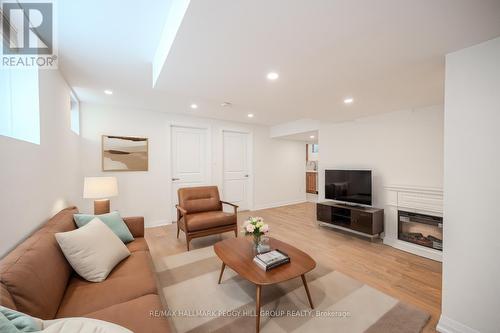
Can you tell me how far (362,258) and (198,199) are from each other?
265 cm

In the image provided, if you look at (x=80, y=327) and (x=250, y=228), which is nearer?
(x=80, y=327)

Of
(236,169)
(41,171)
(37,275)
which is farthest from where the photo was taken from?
(236,169)

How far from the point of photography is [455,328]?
1543 mm

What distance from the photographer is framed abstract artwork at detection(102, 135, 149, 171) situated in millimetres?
3715

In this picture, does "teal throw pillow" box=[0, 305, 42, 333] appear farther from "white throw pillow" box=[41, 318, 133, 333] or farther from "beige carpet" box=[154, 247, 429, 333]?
"beige carpet" box=[154, 247, 429, 333]

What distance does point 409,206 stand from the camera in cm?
309

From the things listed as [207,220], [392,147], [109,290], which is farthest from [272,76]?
[392,147]

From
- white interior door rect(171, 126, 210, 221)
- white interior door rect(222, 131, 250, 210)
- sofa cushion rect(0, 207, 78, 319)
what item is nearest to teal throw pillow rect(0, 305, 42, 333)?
sofa cushion rect(0, 207, 78, 319)

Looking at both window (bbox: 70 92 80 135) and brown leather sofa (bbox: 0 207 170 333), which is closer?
brown leather sofa (bbox: 0 207 170 333)

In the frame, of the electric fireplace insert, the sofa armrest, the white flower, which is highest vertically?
the white flower

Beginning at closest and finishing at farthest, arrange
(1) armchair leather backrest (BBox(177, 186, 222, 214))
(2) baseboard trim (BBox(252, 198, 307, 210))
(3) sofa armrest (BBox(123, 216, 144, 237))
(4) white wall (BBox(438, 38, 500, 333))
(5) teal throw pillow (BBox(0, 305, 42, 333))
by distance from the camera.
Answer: (5) teal throw pillow (BBox(0, 305, 42, 333))
(4) white wall (BBox(438, 38, 500, 333))
(3) sofa armrest (BBox(123, 216, 144, 237))
(1) armchair leather backrest (BBox(177, 186, 222, 214))
(2) baseboard trim (BBox(252, 198, 307, 210))

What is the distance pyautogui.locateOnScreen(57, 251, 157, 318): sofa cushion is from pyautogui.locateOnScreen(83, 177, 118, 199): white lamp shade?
1424 millimetres

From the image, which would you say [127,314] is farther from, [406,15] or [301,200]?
[301,200]

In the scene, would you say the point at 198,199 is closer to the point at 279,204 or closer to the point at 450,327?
the point at 279,204
